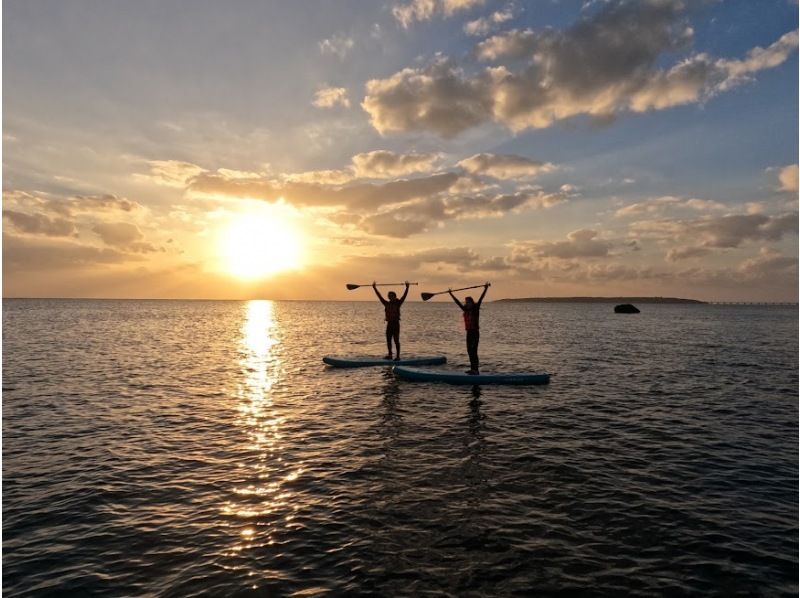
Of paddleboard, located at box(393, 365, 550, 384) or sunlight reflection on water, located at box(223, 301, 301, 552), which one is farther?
paddleboard, located at box(393, 365, 550, 384)

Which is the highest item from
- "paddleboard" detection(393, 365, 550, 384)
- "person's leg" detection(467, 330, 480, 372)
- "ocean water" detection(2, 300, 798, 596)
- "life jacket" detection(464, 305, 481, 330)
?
"life jacket" detection(464, 305, 481, 330)

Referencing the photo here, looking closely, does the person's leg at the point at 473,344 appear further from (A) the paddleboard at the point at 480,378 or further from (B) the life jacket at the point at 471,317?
(A) the paddleboard at the point at 480,378

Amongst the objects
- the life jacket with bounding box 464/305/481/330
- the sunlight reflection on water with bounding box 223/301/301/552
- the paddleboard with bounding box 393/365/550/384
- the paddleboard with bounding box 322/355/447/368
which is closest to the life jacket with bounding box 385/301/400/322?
the paddleboard with bounding box 322/355/447/368

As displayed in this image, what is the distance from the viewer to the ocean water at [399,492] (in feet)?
25.6

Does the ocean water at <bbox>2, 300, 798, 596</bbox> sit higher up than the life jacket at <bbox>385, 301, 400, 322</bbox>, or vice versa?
the life jacket at <bbox>385, 301, 400, 322</bbox>

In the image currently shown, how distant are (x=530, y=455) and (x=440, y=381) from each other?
38.2 feet

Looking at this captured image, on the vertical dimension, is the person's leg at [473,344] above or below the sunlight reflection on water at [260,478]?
above

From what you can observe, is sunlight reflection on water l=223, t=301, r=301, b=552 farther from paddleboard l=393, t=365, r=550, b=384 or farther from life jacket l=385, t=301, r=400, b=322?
life jacket l=385, t=301, r=400, b=322

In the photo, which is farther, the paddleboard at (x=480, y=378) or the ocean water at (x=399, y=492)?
the paddleboard at (x=480, y=378)

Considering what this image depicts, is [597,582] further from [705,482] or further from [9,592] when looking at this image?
[9,592]

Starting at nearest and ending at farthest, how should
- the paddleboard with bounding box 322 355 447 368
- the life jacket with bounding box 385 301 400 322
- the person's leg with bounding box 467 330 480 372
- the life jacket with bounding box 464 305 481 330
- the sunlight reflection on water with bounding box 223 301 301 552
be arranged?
the sunlight reflection on water with bounding box 223 301 301 552
the life jacket with bounding box 464 305 481 330
the person's leg with bounding box 467 330 480 372
the life jacket with bounding box 385 301 400 322
the paddleboard with bounding box 322 355 447 368

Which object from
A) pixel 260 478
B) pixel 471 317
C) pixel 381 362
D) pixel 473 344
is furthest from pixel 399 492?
pixel 381 362

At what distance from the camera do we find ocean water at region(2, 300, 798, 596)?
7.80 meters

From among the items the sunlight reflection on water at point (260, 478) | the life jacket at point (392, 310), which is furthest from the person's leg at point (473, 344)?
the sunlight reflection on water at point (260, 478)
